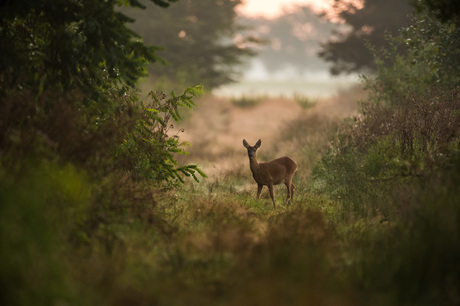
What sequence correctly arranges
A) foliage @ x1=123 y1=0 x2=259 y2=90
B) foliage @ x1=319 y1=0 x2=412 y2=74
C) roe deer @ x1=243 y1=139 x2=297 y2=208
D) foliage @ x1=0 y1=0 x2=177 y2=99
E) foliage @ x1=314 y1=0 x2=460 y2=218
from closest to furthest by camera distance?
foliage @ x1=0 y1=0 x2=177 y2=99 → foliage @ x1=314 y1=0 x2=460 y2=218 → roe deer @ x1=243 y1=139 x2=297 y2=208 → foliage @ x1=319 y1=0 x2=412 y2=74 → foliage @ x1=123 y1=0 x2=259 y2=90

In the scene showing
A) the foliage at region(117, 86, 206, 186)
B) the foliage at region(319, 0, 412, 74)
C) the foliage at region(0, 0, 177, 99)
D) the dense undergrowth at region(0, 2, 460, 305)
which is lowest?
the dense undergrowth at region(0, 2, 460, 305)

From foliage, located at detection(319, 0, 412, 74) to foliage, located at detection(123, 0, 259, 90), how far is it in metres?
5.46

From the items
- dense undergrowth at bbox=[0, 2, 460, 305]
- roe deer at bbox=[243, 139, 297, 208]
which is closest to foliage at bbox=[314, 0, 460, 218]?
dense undergrowth at bbox=[0, 2, 460, 305]

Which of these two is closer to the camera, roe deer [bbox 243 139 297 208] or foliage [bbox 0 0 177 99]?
foliage [bbox 0 0 177 99]

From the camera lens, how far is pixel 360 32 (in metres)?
22.2

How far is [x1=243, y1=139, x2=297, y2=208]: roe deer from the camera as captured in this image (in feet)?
29.6

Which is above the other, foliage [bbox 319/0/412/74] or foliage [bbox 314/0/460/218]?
foliage [bbox 319/0/412/74]

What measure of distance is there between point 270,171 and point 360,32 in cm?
1497

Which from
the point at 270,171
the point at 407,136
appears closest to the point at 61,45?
the point at 270,171

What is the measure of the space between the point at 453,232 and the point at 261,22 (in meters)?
110

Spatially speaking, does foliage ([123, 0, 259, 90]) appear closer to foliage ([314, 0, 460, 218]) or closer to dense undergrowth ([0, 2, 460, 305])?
foliage ([314, 0, 460, 218])

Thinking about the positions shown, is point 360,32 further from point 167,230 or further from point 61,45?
point 167,230

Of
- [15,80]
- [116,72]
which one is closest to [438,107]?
[116,72]

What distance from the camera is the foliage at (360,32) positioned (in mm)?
21609
